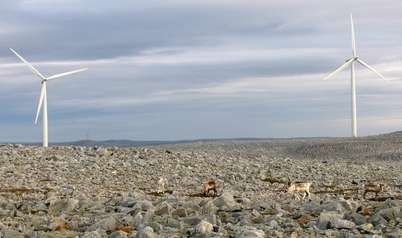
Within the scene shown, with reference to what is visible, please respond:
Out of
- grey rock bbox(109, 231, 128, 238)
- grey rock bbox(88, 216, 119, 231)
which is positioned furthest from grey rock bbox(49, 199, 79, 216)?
grey rock bbox(109, 231, 128, 238)

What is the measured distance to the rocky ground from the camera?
36.0 feet

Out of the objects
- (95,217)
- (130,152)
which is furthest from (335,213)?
(130,152)

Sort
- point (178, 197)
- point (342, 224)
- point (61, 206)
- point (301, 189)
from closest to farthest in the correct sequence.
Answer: point (342, 224) < point (61, 206) < point (178, 197) < point (301, 189)

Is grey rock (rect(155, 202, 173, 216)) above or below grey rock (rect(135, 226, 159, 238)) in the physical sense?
above

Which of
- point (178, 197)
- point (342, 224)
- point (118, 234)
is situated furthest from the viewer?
point (178, 197)

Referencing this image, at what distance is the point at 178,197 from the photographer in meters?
17.3

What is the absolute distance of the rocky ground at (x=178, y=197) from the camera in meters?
11.0

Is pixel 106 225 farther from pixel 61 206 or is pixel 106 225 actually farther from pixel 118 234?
pixel 61 206

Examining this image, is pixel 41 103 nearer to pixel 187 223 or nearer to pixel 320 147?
pixel 320 147

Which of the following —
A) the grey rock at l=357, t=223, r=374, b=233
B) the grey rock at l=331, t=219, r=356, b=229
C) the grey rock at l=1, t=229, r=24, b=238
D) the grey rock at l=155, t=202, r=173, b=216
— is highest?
the grey rock at l=155, t=202, r=173, b=216

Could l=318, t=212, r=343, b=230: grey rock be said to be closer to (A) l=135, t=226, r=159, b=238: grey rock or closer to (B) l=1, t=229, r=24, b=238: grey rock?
(A) l=135, t=226, r=159, b=238: grey rock

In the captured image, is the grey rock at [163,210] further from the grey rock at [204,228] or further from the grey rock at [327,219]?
the grey rock at [327,219]

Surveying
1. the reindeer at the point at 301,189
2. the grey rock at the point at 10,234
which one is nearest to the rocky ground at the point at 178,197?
the grey rock at the point at 10,234

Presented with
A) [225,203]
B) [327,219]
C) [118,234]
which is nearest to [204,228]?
[118,234]
